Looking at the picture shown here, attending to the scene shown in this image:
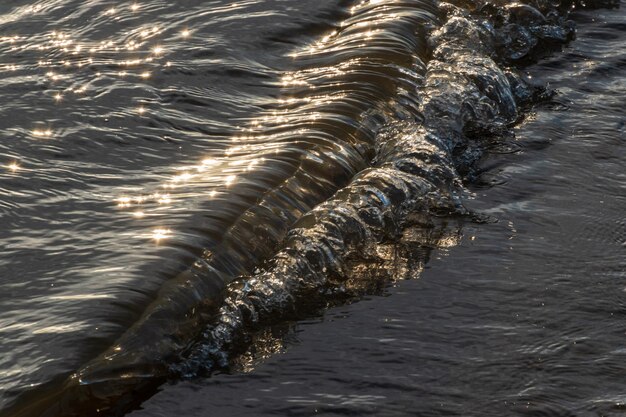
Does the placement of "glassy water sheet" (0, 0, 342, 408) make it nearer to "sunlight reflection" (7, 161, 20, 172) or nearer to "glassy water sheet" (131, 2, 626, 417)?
"sunlight reflection" (7, 161, 20, 172)

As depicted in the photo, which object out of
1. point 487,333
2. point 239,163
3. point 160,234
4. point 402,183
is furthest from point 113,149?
point 487,333

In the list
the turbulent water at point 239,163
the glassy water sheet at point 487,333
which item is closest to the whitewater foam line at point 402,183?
the turbulent water at point 239,163

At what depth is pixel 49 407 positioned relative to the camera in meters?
3.35

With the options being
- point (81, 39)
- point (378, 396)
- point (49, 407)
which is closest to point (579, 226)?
point (378, 396)

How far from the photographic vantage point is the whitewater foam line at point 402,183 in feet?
13.0

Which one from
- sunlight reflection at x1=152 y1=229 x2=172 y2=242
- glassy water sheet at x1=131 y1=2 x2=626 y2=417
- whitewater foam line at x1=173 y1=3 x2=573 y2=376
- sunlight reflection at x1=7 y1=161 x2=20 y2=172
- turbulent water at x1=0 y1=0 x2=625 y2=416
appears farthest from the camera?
sunlight reflection at x1=7 y1=161 x2=20 y2=172

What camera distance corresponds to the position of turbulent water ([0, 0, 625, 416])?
12.3ft

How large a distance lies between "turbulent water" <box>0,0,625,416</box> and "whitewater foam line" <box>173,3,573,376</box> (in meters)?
0.01

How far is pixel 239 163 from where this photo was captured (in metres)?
4.91

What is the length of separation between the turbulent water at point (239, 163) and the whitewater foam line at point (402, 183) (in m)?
0.01

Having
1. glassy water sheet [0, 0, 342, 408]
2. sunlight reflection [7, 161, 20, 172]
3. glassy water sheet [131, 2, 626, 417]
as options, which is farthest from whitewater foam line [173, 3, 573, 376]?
sunlight reflection [7, 161, 20, 172]

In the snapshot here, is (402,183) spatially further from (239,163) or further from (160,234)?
(160,234)

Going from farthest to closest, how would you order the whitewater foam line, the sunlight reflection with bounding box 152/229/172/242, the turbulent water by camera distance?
the sunlight reflection with bounding box 152/229/172/242 → the whitewater foam line → the turbulent water

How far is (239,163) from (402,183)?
0.72m
